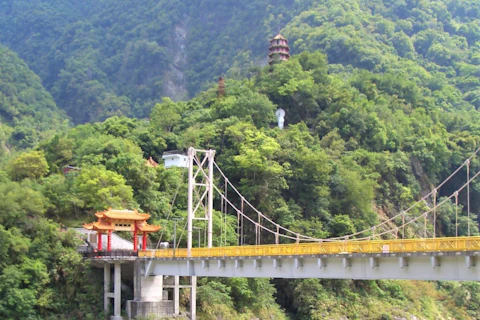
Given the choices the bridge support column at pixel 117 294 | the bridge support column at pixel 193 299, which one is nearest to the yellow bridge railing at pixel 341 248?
the bridge support column at pixel 117 294

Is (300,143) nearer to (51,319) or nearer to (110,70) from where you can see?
(51,319)

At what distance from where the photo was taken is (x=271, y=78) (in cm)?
7919

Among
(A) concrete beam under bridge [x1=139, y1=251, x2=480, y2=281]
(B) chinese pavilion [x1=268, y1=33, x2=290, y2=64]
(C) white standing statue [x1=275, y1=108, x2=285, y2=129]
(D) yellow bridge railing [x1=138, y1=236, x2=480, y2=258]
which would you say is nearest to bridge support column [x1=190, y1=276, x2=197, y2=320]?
(A) concrete beam under bridge [x1=139, y1=251, x2=480, y2=281]

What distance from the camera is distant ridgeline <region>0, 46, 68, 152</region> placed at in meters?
99.0

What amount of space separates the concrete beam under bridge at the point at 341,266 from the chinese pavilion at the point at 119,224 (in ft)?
8.59

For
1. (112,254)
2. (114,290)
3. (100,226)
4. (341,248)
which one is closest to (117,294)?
(114,290)

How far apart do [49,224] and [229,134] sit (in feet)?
70.2

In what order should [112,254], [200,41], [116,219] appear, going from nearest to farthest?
[112,254] → [116,219] → [200,41]

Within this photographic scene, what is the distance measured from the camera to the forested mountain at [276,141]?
50.1 metres

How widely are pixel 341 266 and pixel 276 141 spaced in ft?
99.0

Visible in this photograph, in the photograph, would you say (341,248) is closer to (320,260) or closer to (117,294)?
(320,260)

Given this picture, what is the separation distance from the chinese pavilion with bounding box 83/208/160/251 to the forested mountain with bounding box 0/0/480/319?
2.13 m

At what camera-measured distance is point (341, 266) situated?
122ft

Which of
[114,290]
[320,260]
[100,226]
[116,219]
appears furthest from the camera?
[116,219]
